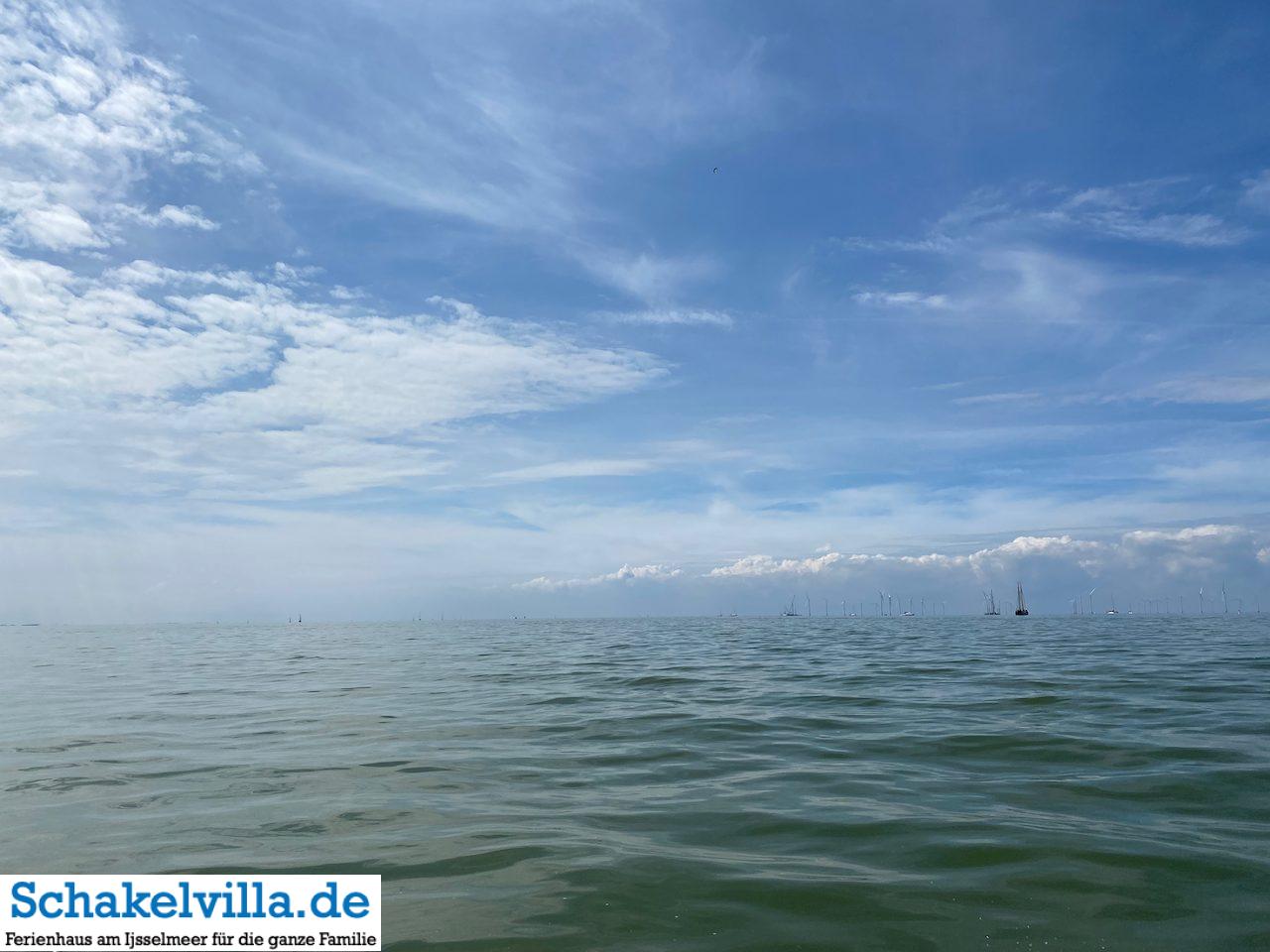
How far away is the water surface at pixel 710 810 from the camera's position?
6.81 meters

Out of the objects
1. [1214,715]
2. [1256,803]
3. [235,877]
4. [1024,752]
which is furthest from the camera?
[1214,715]

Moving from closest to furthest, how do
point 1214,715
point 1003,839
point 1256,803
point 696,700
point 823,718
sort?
point 1003,839 → point 1256,803 → point 1214,715 → point 823,718 → point 696,700

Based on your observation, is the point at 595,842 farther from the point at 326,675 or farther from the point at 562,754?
the point at 326,675

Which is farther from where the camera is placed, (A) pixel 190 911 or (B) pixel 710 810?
(B) pixel 710 810

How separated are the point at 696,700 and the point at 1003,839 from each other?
517 inches

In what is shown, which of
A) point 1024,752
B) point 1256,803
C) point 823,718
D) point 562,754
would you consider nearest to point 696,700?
point 823,718

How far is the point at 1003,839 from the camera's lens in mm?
8547

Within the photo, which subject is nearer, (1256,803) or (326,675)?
(1256,803)

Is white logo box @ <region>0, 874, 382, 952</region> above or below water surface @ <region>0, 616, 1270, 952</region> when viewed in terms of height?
above

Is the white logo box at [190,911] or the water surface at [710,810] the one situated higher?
the white logo box at [190,911]

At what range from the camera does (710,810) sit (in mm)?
10125

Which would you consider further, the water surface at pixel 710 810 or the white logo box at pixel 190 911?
the water surface at pixel 710 810

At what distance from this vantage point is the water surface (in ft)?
22.4

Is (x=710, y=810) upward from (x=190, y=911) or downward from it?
downward
